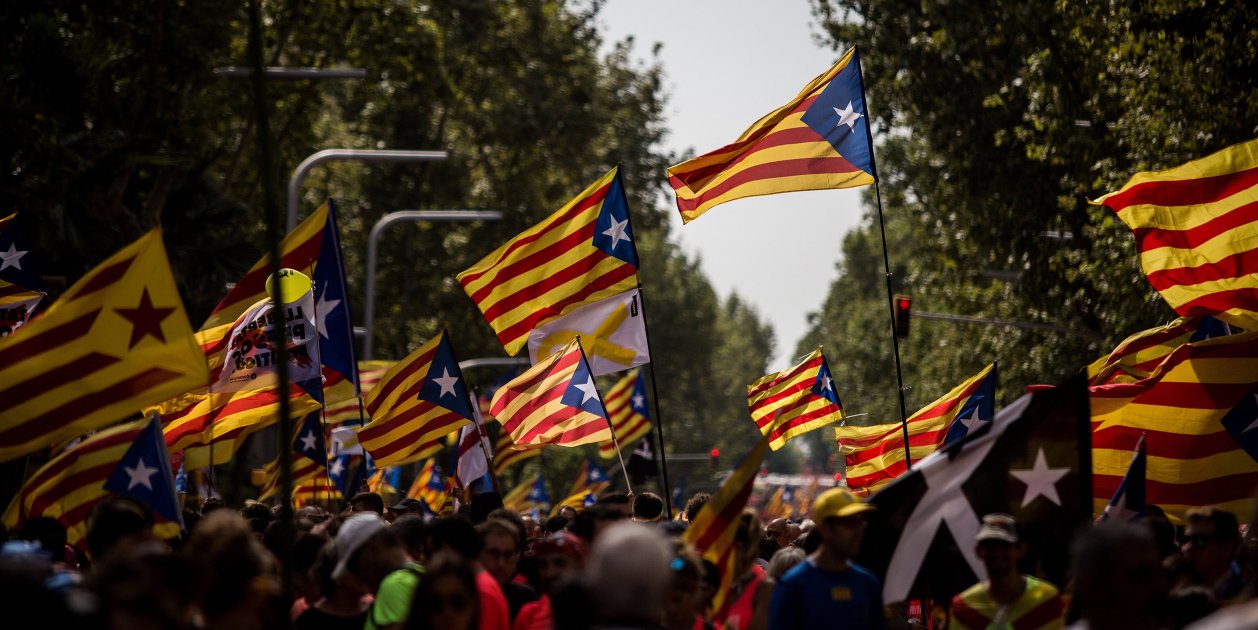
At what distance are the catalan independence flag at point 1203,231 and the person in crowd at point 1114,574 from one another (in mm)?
5635

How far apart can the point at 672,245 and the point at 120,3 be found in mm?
65221

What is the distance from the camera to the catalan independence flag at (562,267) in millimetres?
12367

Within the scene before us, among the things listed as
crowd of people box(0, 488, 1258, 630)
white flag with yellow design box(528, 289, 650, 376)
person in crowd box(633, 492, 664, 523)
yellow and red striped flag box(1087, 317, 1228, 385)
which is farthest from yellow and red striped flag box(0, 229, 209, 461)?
yellow and red striped flag box(1087, 317, 1228, 385)

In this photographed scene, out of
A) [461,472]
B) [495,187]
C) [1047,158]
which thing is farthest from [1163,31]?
[495,187]

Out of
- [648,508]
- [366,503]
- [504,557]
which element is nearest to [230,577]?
[504,557]

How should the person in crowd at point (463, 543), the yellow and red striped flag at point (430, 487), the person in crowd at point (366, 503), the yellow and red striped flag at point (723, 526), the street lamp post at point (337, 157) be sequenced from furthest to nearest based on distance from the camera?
the yellow and red striped flag at point (430, 487) → the street lamp post at point (337, 157) → the person in crowd at point (366, 503) → the yellow and red striped flag at point (723, 526) → the person in crowd at point (463, 543)

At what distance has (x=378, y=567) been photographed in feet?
21.8

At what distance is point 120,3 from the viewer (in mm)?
24328

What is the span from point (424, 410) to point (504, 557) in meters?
5.94

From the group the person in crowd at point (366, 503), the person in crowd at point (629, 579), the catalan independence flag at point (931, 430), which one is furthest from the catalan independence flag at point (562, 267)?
the person in crowd at point (629, 579)

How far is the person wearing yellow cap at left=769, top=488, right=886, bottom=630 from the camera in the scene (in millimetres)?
6473

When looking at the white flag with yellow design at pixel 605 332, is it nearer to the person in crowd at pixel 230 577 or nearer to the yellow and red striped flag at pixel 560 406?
the yellow and red striped flag at pixel 560 406

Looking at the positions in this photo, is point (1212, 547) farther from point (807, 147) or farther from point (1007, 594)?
point (807, 147)

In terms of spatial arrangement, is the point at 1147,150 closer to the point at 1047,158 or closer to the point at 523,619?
the point at 1047,158
